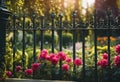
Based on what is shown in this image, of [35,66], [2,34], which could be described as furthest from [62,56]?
[2,34]

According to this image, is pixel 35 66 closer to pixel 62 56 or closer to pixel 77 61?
pixel 62 56

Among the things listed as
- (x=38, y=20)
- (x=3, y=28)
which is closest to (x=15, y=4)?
(x=38, y=20)

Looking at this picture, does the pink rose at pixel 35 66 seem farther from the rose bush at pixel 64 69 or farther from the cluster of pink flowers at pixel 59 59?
the cluster of pink flowers at pixel 59 59

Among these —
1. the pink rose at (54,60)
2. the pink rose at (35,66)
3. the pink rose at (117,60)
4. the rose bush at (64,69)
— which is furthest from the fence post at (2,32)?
the pink rose at (117,60)

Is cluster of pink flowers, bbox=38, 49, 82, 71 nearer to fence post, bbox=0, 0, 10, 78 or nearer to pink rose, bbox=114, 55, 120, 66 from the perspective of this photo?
pink rose, bbox=114, 55, 120, 66

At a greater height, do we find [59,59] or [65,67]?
[59,59]

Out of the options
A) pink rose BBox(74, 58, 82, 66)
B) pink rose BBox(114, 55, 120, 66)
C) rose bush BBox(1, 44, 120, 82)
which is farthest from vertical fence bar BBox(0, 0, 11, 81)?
pink rose BBox(114, 55, 120, 66)

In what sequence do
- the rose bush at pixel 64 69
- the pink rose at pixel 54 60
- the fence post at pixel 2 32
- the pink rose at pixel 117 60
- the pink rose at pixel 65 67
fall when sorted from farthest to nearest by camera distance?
the pink rose at pixel 54 60, the pink rose at pixel 65 67, the rose bush at pixel 64 69, the pink rose at pixel 117 60, the fence post at pixel 2 32

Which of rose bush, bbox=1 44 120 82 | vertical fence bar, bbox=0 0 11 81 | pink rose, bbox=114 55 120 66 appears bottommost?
rose bush, bbox=1 44 120 82

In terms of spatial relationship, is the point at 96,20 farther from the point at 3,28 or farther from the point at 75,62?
the point at 3,28

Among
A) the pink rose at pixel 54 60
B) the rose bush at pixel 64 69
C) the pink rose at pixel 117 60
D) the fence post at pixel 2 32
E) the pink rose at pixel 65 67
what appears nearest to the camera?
the fence post at pixel 2 32

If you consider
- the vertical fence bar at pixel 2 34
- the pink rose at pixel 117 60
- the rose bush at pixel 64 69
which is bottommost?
the rose bush at pixel 64 69

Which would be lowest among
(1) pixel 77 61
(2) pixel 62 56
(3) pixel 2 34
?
(1) pixel 77 61

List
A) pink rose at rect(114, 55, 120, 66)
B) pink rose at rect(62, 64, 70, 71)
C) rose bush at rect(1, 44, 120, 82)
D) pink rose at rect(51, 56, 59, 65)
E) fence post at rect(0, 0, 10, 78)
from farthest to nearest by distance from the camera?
pink rose at rect(51, 56, 59, 65)
pink rose at rect(62, 64, 70, 71)
rose bush at rect(1, 44, 120, 82)
pink rose at rect(114, 55, 120, 66)
fence post at rect(0, 0, 10, 78)
